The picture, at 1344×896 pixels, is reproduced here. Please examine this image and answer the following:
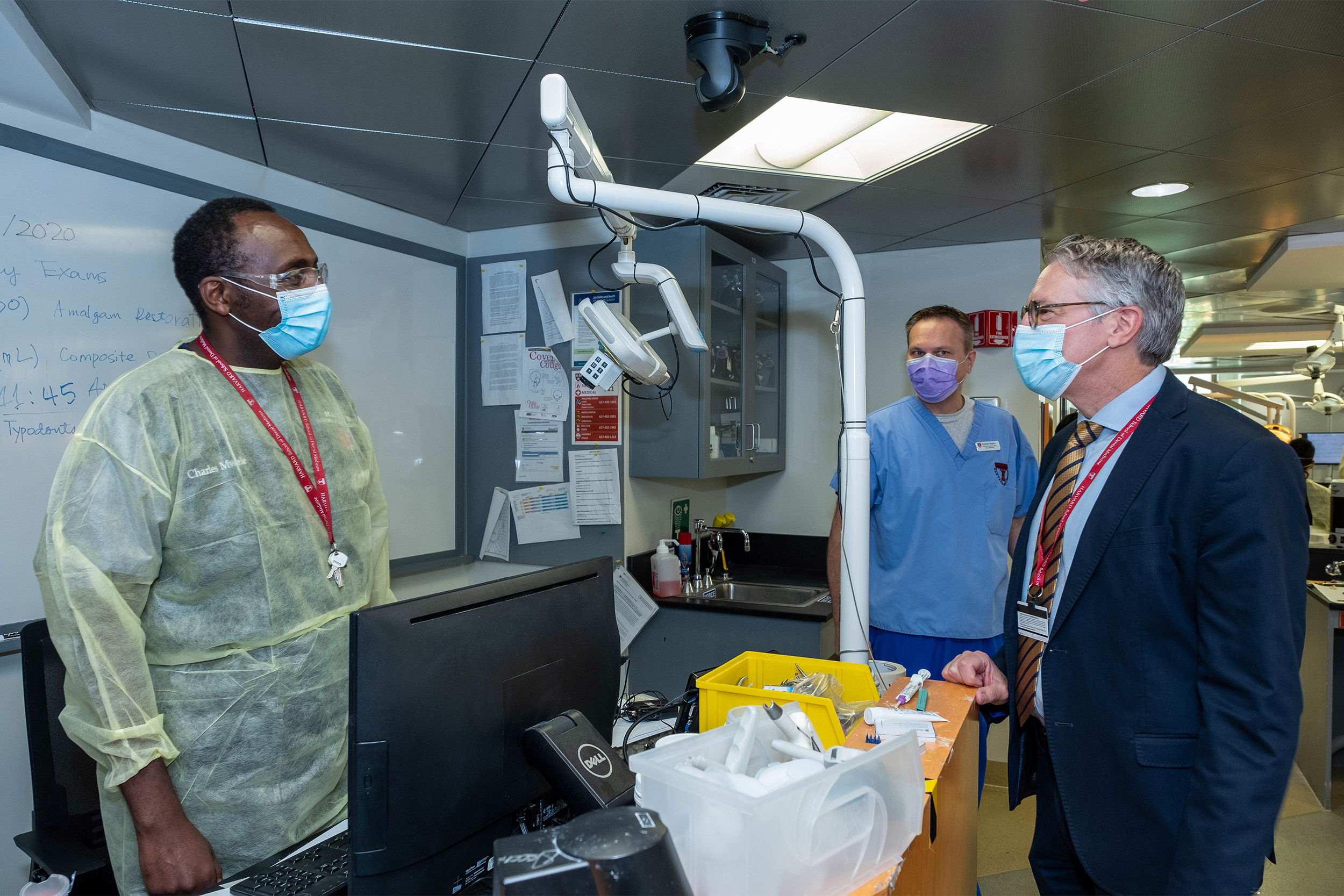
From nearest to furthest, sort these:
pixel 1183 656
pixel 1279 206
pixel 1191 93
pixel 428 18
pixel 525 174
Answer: pixel 1183 656 → pixel 428 18 → pixel 1191 93 → pixel 525 174 → pixel 1279 206

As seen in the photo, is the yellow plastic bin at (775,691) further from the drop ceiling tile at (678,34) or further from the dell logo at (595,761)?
the drop ceiling tile at (678,34)

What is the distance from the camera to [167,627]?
1.37 metres

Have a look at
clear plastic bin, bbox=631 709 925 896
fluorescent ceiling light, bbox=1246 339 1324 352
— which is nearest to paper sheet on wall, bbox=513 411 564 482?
clear plastic bin, bbox=631 709 925 896

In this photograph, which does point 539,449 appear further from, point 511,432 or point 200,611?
point 200,611

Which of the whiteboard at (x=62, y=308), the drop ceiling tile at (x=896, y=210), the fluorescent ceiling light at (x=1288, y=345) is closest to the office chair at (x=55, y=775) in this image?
the whiteboard at (x=62, y=308)

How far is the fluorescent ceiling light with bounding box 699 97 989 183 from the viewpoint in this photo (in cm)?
223

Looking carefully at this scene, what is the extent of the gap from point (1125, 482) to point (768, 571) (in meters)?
2.50

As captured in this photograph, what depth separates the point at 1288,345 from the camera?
6.27m

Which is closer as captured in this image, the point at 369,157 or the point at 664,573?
the point at 369,157

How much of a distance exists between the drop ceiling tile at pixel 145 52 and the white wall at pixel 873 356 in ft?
8.03

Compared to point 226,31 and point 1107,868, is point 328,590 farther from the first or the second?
point 1107,868

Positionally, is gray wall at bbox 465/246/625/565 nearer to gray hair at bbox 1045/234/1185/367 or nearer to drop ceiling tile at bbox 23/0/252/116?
drop ceiling tile at bbox 23/0/252/116

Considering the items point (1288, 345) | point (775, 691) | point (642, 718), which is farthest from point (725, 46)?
point (1288, 345)

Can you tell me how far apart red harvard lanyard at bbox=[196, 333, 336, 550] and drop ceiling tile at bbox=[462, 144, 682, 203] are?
0.95m
